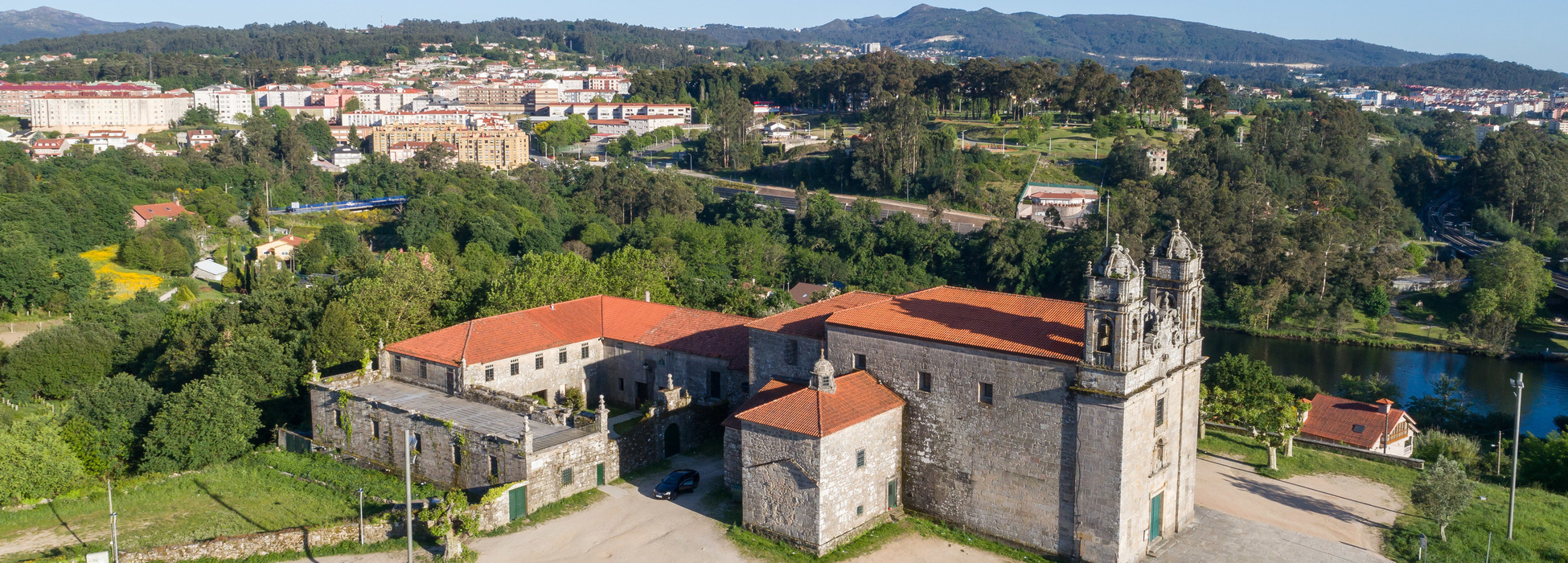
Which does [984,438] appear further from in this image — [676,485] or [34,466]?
[34,466]

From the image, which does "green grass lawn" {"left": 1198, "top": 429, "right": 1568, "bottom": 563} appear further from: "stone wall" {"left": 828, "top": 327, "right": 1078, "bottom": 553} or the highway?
the highway

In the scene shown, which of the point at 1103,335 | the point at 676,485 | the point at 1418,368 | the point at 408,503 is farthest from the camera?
the point at 1418,368

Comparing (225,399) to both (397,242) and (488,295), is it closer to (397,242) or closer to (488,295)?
(488,295)

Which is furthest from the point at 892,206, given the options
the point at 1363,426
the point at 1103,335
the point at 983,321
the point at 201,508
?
the point at 201,508

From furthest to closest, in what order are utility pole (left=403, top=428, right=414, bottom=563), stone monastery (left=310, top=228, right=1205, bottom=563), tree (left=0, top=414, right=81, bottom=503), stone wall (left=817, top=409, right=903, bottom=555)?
tree (left=0, top=414, right=81, bottom=503)
stone wall (left=817, top=409, right=903, bottom=555)
stone monastery (left=310, top=228, right=1205, bottom=563)
utility pole (left=403, top=428, right=414, bottom=563)

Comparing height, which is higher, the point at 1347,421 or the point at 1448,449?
the point at 1347,421

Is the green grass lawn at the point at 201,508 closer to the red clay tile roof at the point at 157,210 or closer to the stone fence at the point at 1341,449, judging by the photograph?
the stone fence at the point at 1341,449

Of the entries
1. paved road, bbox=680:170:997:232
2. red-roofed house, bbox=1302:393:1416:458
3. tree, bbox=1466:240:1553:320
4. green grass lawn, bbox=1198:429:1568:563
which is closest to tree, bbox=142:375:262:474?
green grass lawn, bbox=1198:429:1568:563
